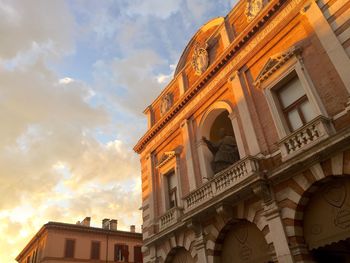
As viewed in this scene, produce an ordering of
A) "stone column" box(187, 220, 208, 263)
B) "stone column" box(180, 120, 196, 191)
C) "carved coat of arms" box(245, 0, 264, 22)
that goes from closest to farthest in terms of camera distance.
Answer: "stone column" box(187, 220, 208, 263) < "carved coat of arms" box(245, 0, 264, 22) < "stone column" box(180, 120, 196, 191)

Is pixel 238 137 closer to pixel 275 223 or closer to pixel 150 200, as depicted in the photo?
pixel 275 223

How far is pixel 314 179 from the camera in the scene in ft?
30.4

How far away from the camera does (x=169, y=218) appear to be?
48.1 ft

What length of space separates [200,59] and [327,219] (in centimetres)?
970

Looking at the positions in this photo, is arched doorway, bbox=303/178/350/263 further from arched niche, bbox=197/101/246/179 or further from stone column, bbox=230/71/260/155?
arched niche, bbox=197/101/246/179

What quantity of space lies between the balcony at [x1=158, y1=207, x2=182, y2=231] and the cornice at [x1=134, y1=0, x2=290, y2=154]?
4950mm

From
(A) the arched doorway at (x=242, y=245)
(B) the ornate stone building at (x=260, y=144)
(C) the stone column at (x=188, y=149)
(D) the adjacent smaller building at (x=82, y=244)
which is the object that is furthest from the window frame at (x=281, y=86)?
(D) the adjacent smaller building at (x=82, y=244)

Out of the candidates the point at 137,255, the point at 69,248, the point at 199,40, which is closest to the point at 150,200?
the point at 199,40

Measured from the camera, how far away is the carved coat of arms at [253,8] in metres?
13.3

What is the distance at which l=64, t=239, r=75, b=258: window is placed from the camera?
112 ft

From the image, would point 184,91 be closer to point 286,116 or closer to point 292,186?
point 286,116

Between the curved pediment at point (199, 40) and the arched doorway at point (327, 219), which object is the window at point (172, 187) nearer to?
the curved pediment at point (199, 40)

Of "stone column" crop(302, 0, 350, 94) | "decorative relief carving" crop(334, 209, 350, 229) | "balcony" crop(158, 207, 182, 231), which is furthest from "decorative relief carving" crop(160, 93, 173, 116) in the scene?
"decorative relief carving" crop(334, 209, 350, 229)

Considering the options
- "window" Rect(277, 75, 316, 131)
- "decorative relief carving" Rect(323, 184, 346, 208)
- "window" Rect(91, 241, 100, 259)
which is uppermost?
"window" Rect(91, 241, 100, 259)
